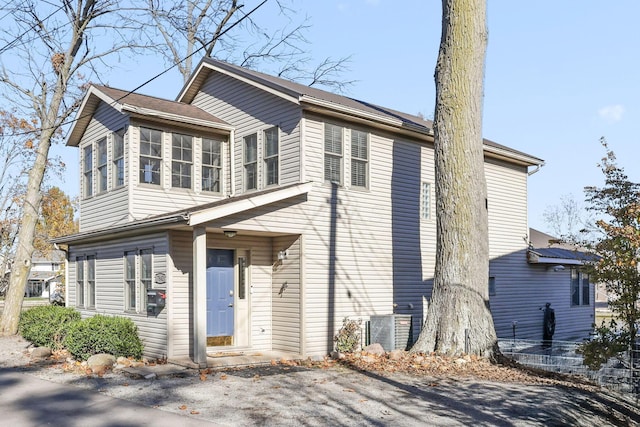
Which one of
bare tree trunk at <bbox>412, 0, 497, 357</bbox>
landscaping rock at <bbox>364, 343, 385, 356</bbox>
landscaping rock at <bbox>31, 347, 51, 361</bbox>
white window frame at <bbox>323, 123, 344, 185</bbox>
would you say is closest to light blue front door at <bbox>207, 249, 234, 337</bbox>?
white window frame at <bbox>323, 123, 344, 185</bbox>

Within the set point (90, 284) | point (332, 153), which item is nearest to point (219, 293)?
point (332, 153)

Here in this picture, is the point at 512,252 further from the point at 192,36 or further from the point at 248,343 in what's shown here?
the point at 192,36

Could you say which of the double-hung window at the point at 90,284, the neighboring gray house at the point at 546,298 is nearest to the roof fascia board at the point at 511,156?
the neighboring gray house at the point at 546,298

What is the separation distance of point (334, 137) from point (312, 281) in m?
3.26

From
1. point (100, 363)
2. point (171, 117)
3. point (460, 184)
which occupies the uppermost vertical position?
point (171, 117)

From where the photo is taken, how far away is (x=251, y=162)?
48.1 ft

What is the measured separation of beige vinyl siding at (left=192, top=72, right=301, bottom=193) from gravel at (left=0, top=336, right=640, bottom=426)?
15.4 feet

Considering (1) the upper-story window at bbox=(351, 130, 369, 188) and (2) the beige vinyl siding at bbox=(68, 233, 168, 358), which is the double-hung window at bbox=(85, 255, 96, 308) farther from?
(1) the upper-story window at bbox=(351, 130, 369, 188)

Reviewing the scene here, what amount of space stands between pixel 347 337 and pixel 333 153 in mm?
4038

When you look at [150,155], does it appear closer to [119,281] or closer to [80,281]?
[119,281]

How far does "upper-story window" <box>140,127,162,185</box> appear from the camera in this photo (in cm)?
1415

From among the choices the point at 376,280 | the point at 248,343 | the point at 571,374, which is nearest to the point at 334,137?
the point at 376,280

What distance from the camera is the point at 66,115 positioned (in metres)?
21.2

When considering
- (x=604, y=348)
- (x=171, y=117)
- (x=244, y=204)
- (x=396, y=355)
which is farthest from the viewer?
(x=171, y=117)
